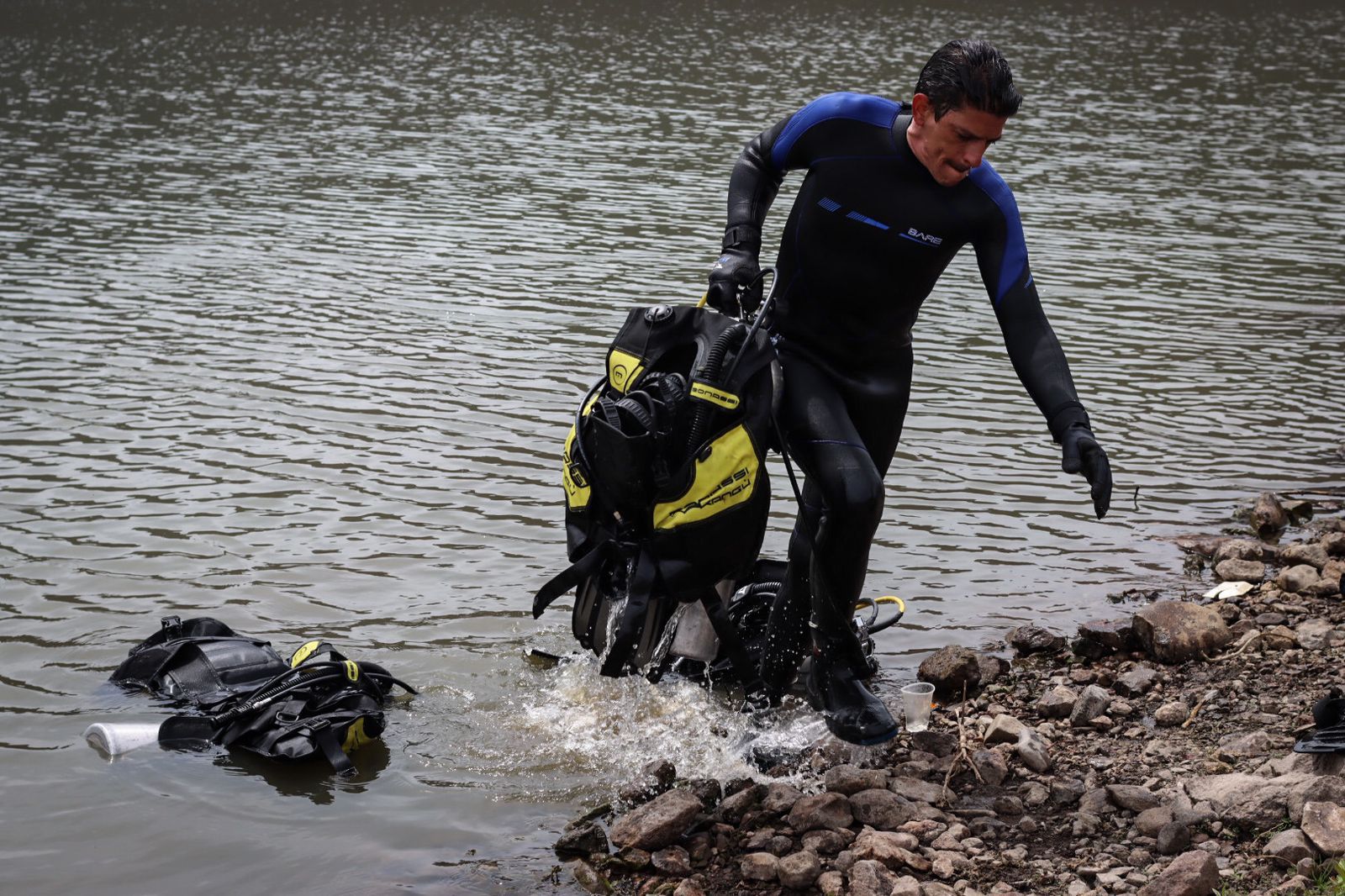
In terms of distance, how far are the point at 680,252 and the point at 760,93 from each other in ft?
43.1

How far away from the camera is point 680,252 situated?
15.1 m

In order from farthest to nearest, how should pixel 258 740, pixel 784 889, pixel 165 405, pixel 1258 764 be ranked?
1. pixel 165 405
2. pixel 258 740
3. pixel 1258 764
4. pixel 784 889

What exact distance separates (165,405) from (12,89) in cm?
1771

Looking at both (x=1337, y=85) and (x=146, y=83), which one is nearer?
(x=146, y=83)

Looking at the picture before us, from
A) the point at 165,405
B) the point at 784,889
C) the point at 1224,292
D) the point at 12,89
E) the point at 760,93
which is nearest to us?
the point at 784,889

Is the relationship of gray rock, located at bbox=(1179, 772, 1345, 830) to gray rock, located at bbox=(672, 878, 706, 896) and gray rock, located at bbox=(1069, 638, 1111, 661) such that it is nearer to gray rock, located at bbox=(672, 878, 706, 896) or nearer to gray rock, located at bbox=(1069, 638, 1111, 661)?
gray rock, located at bbox=(672, 878, 706, 896)

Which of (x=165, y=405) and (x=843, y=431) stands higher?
(x=843, y=431)

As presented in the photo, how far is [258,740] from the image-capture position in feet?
18.1

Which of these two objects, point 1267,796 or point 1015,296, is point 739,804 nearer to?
point 1267,796

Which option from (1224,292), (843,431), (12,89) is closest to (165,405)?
(843,431)

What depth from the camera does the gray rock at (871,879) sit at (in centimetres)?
449

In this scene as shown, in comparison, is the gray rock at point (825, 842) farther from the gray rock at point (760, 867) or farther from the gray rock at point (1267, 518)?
the gray rock at point (1267, 518)

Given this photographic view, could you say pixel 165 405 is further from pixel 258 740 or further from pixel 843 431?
pixel 843 431

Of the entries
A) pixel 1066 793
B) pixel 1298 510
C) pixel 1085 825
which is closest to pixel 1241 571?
pixel 1298 510
